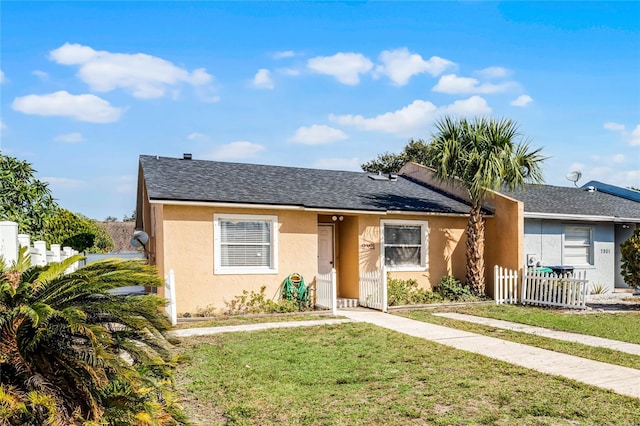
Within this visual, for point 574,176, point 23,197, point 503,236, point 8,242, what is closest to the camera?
point 8,242

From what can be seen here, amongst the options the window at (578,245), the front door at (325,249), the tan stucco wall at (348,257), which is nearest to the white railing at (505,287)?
the window at (578,245)

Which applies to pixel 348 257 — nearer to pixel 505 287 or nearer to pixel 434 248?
pixel 434 248

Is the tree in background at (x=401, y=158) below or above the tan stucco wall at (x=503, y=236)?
above

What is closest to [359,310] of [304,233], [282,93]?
[304,233]

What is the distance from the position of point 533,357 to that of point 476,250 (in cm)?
793

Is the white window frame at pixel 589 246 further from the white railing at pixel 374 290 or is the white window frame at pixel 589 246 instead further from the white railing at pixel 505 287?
the white railing at pixel 374 290

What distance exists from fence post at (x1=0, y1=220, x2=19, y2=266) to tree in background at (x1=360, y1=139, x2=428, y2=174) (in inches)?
1345

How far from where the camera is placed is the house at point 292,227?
1327 cm

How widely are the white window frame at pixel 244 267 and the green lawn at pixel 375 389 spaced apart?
4412mm

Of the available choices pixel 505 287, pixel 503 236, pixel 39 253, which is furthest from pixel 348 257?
pixel 39 253

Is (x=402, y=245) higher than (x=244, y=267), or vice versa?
(x=402, y=245)

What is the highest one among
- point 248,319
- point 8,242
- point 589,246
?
point 8,242

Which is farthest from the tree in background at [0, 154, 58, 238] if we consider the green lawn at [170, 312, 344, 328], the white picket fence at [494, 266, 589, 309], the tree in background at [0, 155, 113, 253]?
the white picket fence at [494, 266, 589, 309]

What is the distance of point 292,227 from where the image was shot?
47.5 feet
